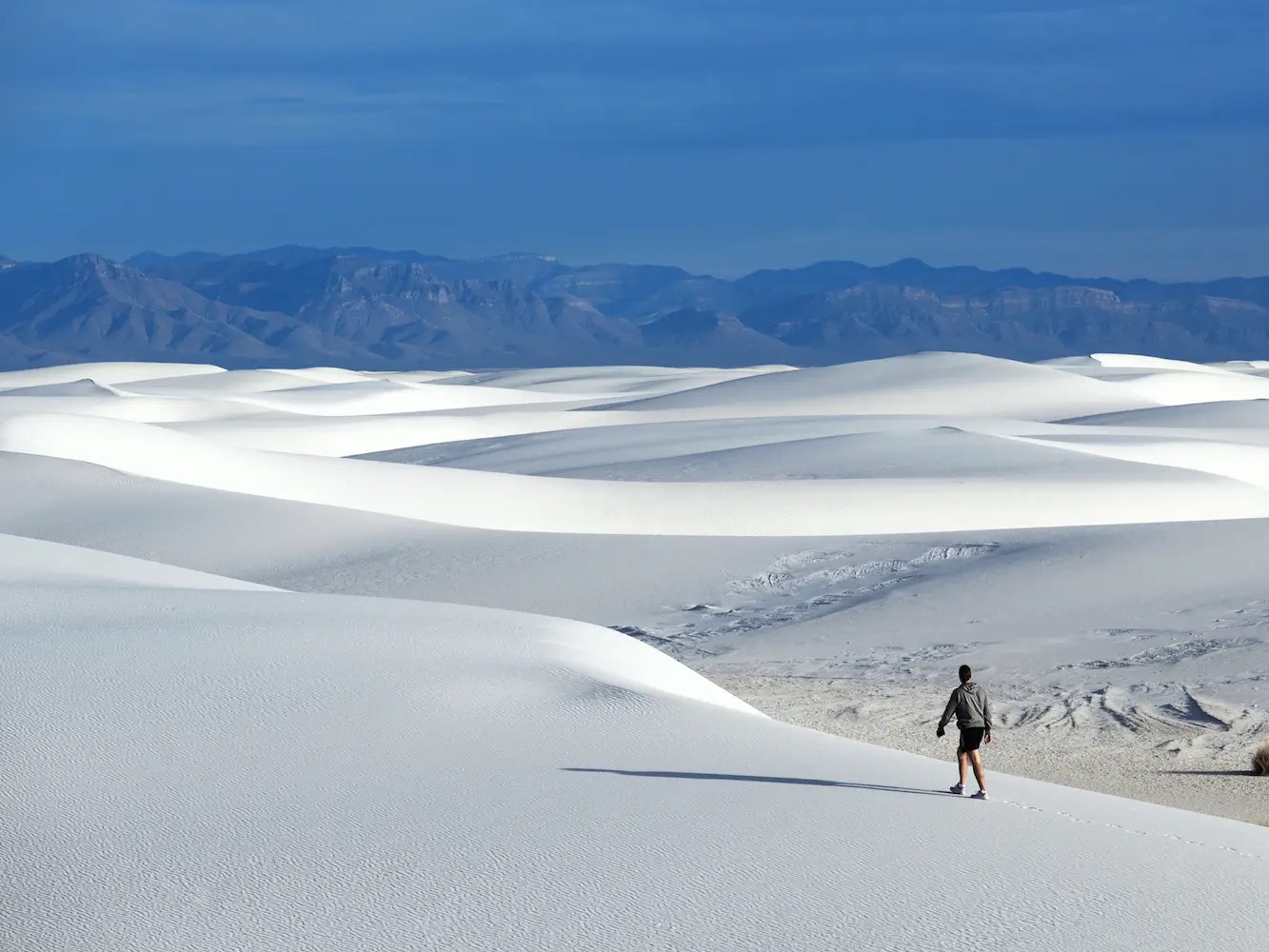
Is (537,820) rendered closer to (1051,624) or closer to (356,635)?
(356,635)

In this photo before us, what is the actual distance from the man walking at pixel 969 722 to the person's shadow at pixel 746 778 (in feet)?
0.83

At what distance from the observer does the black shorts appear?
853 centimetres

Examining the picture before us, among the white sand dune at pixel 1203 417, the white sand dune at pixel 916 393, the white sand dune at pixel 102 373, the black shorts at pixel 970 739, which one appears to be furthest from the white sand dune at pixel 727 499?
the white sand dune at pixel 102 373

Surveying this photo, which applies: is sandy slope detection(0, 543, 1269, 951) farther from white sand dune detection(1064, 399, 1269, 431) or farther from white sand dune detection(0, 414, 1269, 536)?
white sand dune detection(1064, 399, 1269, 431)

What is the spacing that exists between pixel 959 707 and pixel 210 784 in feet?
12.7

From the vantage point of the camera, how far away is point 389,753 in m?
8.84

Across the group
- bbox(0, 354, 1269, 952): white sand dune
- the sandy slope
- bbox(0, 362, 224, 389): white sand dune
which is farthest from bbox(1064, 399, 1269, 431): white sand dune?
bbox(0, 362, 224, 389): white sand dune

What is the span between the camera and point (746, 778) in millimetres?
8703

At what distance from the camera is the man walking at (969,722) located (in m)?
8.54

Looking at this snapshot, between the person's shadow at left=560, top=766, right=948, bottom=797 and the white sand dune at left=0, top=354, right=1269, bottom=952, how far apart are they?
42 millimetres

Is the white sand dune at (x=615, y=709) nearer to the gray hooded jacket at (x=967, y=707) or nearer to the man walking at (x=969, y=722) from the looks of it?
the man walking at (x=969, y=722)

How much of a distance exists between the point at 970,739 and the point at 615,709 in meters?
2.40

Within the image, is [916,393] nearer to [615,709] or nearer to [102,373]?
[615,709]

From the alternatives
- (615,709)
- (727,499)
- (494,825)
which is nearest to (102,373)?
(727,499)
